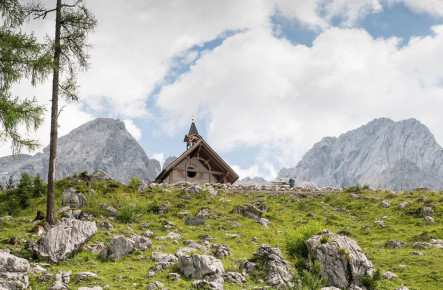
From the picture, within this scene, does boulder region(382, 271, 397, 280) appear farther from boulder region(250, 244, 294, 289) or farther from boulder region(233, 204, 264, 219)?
boulder region(233, 204, 264, 219)

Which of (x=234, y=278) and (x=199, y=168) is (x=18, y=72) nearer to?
(x=234, y=278)

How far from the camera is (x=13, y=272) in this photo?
1157cm

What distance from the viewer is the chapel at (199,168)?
4000 centimetres

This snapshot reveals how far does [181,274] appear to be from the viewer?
42.1ft

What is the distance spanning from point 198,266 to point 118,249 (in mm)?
3544

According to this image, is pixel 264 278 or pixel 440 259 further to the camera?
Answer: pixel 440 259

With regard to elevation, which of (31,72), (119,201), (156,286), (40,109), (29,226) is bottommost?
(156,286)

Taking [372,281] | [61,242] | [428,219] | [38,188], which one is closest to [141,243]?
[61,242]

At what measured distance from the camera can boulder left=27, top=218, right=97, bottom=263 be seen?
13.5 metres

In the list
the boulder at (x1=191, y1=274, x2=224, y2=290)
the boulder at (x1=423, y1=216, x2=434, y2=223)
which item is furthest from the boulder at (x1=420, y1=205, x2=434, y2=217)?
the boulder at (x1=191, y1=274, x2=224, y2=290)

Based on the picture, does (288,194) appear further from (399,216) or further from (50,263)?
(50,263)

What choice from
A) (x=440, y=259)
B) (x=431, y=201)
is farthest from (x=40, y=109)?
(x=431, y=201)

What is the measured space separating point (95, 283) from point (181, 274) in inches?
110

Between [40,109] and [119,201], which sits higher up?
[40,109]
